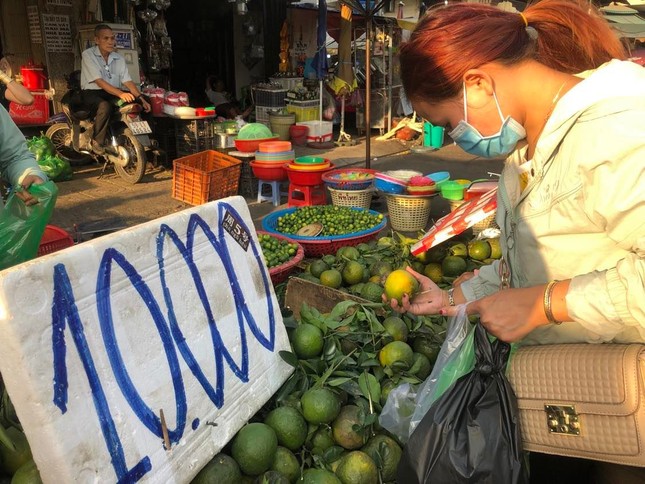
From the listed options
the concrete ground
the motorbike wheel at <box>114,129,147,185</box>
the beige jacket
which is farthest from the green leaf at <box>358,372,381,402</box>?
the motorbike wheel at <box>114,129,147,185</box>

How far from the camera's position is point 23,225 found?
103 inches

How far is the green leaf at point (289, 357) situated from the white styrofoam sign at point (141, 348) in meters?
0.02

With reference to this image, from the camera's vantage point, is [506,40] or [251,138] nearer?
[506,40]

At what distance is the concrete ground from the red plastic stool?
0.47 meters

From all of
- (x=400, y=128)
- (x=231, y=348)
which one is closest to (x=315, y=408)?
(x=231, y=348)

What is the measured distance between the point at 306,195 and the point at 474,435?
194 inches

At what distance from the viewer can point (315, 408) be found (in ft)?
5.71

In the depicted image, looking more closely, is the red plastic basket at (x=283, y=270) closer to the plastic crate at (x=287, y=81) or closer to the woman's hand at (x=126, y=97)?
the woman's hand at (x=126, y=97)

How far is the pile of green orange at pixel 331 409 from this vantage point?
1.56 metres

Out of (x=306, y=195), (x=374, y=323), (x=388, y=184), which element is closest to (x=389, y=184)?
(x=388, y=184)

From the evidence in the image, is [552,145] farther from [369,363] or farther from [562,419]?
[369,363]

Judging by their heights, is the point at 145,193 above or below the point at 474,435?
below

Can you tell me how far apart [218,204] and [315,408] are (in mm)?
747

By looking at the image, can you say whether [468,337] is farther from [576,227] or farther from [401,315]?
[401,315]
